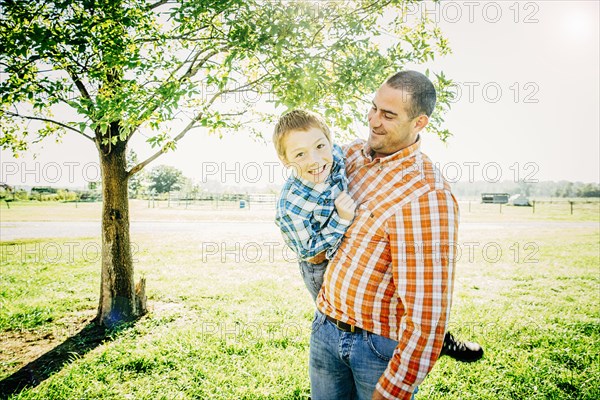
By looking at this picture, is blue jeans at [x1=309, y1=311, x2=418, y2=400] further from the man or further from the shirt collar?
the shirt collar

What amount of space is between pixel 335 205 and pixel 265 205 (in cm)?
4225

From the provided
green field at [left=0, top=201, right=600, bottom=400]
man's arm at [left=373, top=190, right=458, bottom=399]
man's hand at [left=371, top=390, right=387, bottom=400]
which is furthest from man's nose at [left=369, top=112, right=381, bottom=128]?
green field at [left=0, top=201, right=600, bottom=400]

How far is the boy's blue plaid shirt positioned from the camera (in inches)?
71.1

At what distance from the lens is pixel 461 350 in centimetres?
246

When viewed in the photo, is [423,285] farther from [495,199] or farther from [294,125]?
[495,199]

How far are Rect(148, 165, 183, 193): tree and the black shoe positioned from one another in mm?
77611

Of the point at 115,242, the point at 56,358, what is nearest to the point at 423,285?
the point at 56,358

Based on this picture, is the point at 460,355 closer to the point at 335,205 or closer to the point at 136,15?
the point at 335,205

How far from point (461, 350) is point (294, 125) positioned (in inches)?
81.1

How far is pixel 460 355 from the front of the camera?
2432mm

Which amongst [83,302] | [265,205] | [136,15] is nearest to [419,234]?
[136,15]

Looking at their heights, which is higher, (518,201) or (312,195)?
(312,195)

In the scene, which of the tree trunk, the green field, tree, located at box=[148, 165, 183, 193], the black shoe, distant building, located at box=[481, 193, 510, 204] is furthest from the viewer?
tree, located at box=[148, 165, 183, 193]

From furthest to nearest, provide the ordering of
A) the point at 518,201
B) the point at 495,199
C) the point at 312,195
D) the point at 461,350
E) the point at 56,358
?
1. the point at 518,201
2. the point at 495,199
3. the point at 56,358
4. the point at 461,350
5. the point at 312,195
